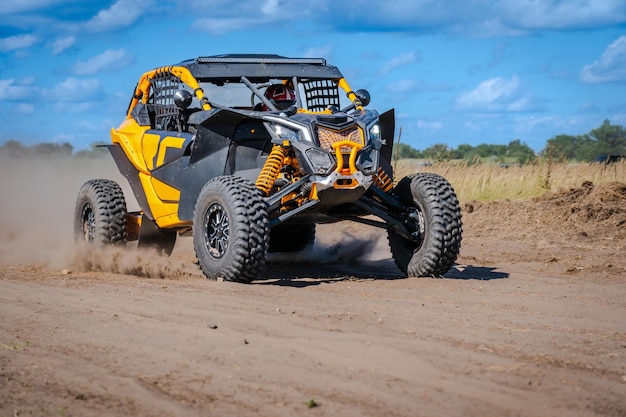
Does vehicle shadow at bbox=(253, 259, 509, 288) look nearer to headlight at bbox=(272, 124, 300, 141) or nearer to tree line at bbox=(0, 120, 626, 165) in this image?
headlight at bbox=(272, 124, 300, 141)

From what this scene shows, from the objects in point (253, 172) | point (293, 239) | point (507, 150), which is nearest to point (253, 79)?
point (253, 172)

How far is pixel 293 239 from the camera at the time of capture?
12.2 metres

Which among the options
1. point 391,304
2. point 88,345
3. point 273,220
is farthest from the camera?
point 273,220

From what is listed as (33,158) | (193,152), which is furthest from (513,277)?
(33,158)

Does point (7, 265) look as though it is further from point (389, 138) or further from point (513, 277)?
point (513, 277)

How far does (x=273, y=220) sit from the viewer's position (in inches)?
374

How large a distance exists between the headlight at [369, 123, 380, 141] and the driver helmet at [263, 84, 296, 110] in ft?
4.67

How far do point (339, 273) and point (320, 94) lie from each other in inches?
81.7

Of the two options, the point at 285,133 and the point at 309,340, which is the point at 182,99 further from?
the point at 309,340

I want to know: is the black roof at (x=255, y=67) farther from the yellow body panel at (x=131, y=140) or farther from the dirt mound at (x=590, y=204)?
the dirt mound at (x=590, y=204)

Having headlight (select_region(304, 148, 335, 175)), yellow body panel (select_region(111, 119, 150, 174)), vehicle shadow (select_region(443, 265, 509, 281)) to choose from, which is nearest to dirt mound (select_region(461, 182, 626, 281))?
vehicle shadow (select_region(443, 265, 509, 281))

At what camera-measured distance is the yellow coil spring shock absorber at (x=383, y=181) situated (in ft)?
33.2

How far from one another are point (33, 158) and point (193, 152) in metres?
18.2

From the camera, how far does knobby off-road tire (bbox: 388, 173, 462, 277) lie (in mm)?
9727
